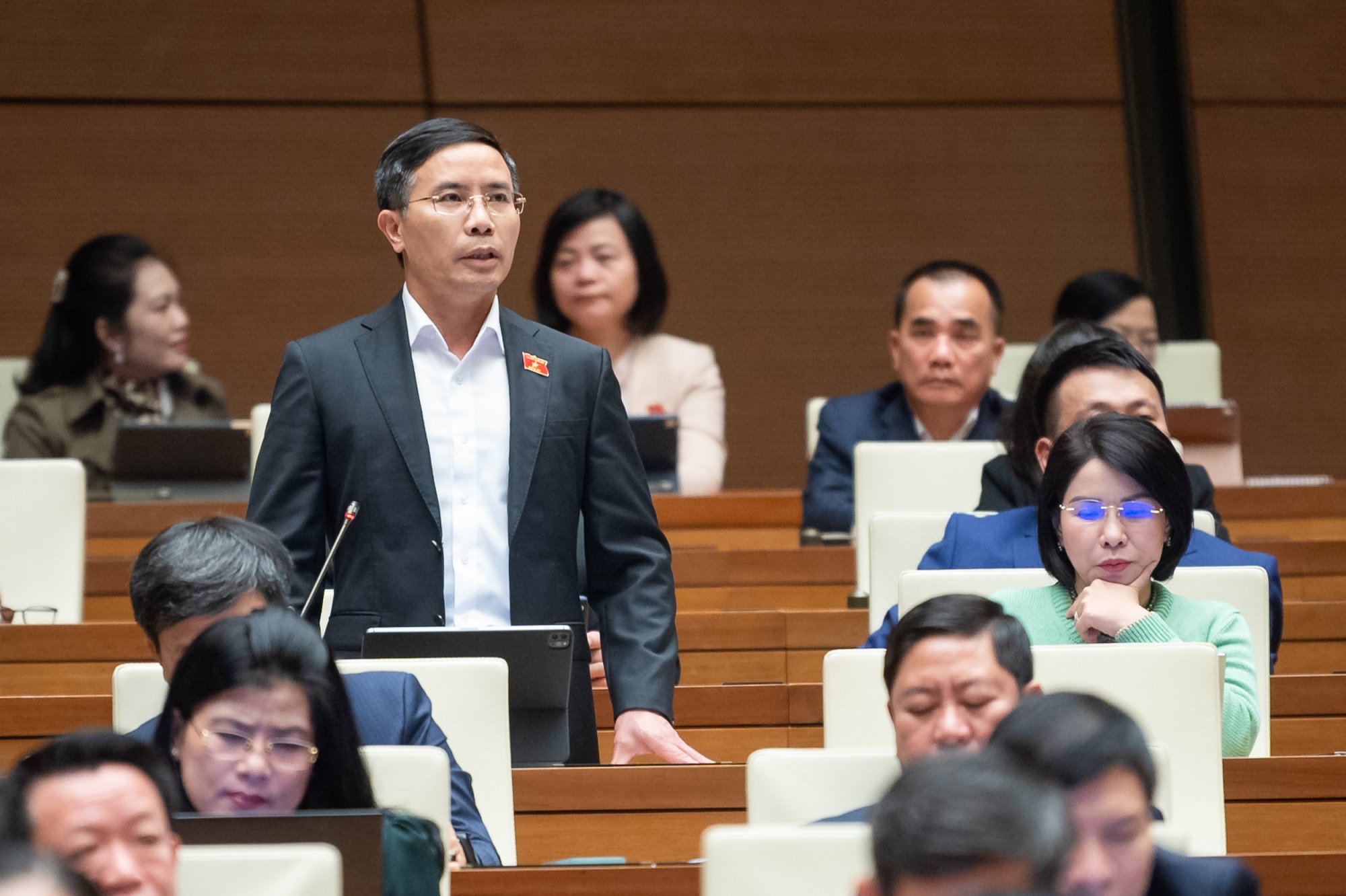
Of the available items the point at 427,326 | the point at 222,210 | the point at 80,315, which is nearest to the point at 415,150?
the point at 427,326

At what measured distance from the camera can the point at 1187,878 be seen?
1.49 meters

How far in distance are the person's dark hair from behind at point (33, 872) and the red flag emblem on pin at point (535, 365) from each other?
49.9 inches

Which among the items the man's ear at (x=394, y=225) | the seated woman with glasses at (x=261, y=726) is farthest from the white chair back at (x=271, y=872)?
the man's ear at (x=394, y=225)

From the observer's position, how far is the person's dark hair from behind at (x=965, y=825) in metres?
1.19

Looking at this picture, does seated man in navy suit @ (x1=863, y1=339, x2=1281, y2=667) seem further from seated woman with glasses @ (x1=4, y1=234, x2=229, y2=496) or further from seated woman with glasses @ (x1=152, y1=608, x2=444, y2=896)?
seated woman with glasses @ (x1=4, y1=234, x2=229, y2=496)

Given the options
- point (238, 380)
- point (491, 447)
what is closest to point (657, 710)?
point (491, 447)

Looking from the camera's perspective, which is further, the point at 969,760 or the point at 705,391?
the point at 705,391

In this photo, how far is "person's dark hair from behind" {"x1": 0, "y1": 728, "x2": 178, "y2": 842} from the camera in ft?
4.99

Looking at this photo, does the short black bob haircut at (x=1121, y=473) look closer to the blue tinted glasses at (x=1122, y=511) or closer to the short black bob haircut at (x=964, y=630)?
the blue tinted glasses at (x=1122, y=511)

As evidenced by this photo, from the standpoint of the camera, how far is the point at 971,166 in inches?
221

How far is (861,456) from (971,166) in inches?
97.0

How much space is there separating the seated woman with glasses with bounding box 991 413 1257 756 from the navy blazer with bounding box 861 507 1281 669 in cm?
26

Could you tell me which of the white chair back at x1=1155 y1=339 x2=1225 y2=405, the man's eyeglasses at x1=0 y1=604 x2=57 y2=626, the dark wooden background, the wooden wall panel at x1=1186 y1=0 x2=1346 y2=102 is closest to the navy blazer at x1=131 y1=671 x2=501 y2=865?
the man's eyeglasses at x1=0 y1=604 x2=57 y2=626

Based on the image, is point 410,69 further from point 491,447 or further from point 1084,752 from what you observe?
point 1084,752
